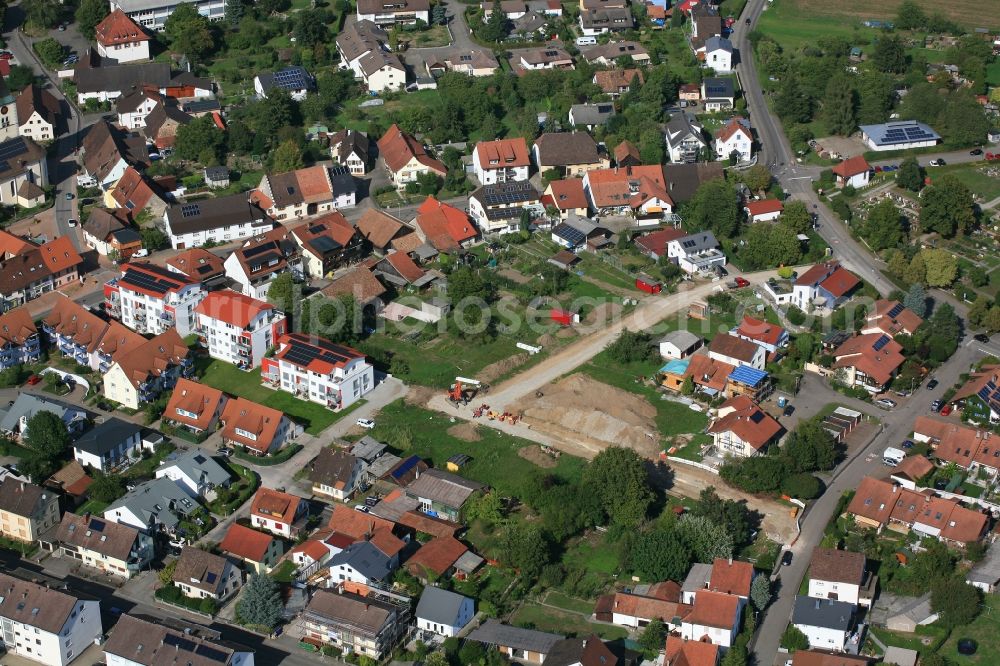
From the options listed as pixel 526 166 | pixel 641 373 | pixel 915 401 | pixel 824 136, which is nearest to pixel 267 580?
pixel 641 373

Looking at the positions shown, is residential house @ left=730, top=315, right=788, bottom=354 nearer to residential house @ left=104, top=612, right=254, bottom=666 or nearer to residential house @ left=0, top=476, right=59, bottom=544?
residential house @ left=104, top=612, right=254, bottom=666

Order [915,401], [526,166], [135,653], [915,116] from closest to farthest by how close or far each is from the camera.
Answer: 1. [135,653]
2. [915,401]
3. [526,166]
4. [915,116]

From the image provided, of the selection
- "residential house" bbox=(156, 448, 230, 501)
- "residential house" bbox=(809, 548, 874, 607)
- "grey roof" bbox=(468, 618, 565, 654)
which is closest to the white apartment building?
"residential house" bbox=(156, 448, 230, 501)

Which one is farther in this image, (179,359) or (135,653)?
(179,359)

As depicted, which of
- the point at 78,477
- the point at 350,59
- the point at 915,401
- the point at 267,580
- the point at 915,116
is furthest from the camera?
the point at 350,59

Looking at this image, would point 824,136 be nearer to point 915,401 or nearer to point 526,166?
point 526,166

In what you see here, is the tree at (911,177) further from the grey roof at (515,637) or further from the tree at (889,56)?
the grey roof at (515,637)

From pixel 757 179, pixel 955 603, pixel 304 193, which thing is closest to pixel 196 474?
pixel 304 193
